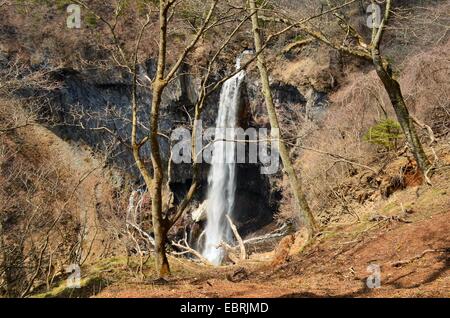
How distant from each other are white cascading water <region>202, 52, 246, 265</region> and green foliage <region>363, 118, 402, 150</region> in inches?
477

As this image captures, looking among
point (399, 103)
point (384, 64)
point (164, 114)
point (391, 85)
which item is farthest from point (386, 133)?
point (164, 114)

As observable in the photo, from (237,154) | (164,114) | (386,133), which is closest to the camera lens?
(386,133)

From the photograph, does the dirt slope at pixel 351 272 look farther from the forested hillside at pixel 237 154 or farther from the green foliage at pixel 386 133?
the green foliage at pixel 386 133

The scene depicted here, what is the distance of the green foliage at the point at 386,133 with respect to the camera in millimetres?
12648

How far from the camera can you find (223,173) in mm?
25656

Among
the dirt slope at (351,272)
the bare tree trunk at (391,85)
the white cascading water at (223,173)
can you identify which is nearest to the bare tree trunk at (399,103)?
the bare tree trunk at (391,85)

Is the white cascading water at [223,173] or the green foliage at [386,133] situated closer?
the green foliage at [386,133]

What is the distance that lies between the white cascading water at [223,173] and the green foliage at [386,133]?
12.1 metres

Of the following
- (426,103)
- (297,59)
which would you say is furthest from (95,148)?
(426,103)

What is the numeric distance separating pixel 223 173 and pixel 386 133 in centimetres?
1385

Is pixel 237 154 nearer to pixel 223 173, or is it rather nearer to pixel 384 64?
pixel 223 173

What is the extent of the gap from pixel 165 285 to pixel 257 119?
62.7ft

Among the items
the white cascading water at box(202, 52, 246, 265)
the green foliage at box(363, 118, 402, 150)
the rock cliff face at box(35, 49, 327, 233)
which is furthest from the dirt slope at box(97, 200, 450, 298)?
the rock cliff face at box(35, 49, 327, 233)
